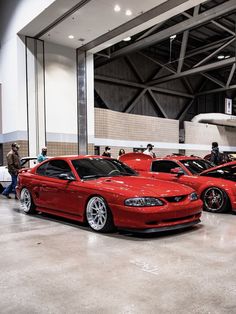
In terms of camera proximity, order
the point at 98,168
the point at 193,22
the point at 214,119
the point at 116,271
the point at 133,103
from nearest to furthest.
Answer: the point at 116,271
the point at 98,168
the point at 193,22
the point at 133,103
the point at 214,119

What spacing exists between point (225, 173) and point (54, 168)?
353 centimetres

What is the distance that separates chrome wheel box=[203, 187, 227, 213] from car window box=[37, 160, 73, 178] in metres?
2.93

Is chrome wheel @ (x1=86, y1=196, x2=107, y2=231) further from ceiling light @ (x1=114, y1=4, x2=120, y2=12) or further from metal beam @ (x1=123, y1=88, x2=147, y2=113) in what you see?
metal beam @ (x1=123, y1=88, x2=147, y2=113)

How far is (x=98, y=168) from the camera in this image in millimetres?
5742

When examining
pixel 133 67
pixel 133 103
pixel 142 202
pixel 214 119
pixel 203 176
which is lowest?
pixel 142 202

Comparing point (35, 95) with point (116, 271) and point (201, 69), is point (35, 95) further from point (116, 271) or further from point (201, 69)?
point (201, 69)

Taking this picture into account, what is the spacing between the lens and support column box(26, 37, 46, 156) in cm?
1160

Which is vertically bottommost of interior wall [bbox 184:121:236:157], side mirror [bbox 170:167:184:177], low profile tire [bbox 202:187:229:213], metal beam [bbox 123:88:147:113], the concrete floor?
the concrete floor

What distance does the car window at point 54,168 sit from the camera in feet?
19.0

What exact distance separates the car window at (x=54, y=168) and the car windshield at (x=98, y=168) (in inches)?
7.3

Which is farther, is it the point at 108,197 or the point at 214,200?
the point at 214,200

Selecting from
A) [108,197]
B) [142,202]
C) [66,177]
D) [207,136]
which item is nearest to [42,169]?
[66,177]

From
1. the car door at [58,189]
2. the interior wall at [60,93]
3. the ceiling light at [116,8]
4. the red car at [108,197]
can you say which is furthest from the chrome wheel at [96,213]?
the interior wall at [60,93]

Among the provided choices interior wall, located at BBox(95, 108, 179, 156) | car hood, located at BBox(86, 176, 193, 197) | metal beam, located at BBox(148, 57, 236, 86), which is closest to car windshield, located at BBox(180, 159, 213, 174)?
car hood, located at BBox(86, 176, 193, 197)
